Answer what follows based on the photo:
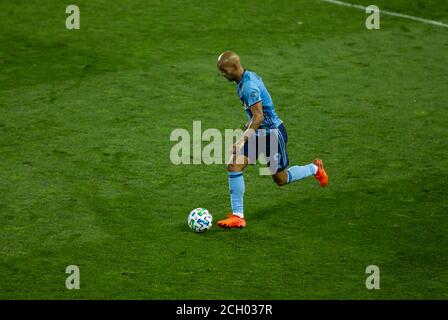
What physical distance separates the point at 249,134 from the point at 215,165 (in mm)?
1891

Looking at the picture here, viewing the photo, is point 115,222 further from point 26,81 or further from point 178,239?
point 26,81

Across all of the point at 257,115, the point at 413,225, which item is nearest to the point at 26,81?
the point at 257,115

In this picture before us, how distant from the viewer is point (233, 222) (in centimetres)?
879

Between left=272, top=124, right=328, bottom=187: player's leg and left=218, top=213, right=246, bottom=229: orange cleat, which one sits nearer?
left=218, top=213, right=246, bottom=229: orange cleat

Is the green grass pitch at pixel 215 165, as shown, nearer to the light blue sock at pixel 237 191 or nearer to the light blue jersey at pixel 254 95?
the light blue sock at pixel 237 191

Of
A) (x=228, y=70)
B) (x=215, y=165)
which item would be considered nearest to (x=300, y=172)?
(x=215, y=165)

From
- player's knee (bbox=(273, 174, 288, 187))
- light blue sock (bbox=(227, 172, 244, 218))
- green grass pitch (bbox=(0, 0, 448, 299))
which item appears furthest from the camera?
player's knee (bbox=(273, 174, 288, 187))

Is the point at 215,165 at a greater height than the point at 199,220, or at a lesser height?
greater

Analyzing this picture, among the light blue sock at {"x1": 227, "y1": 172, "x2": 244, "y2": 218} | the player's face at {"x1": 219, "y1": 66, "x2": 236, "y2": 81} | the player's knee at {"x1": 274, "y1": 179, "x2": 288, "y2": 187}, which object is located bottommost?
the light blue sock at {"x1": 227, "y1": 172, "x2": 244, "y2": 218}

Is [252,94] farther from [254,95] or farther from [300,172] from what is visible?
[300,172]

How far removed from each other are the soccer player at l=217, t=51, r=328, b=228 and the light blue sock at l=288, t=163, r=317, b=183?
0.09m

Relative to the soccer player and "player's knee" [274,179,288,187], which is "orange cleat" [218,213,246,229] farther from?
"player's knee" [274,179,288,187]

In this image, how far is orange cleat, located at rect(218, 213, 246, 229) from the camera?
28.8 feet

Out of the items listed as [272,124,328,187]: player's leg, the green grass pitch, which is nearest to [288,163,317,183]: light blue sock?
[272,124,328,187]: player's leg
